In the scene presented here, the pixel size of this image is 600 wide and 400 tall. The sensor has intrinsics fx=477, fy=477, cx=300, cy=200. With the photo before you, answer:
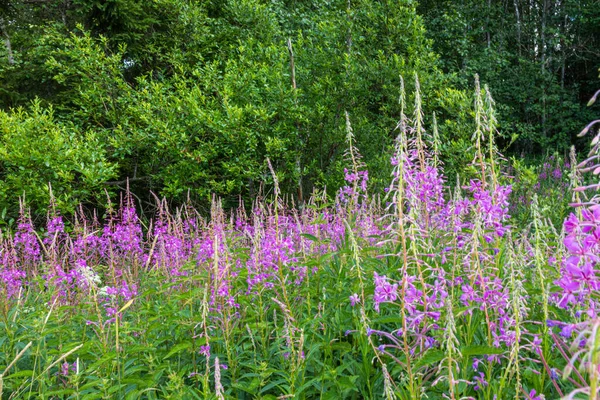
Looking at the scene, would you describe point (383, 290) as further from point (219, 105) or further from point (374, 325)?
point (219, 105)

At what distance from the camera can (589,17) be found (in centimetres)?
1638

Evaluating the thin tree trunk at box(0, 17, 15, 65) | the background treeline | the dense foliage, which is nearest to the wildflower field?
the background treeline

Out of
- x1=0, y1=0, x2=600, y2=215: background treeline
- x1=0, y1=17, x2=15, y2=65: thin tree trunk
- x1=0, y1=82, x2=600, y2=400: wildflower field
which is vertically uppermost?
x1=0, y1=17, x2=15, y2=65: thin tree trunk

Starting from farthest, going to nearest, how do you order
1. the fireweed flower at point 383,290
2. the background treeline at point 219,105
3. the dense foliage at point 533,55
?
the dense foliage at point 533,55
the background treeline at point 219,105
the fireweed flower at point 383,290

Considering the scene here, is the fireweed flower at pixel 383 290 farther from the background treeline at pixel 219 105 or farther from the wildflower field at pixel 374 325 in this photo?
the background treeline at pixel 219 105

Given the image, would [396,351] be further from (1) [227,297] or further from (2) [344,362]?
(1) [227,297]

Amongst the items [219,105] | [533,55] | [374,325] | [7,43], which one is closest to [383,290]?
[374,325]

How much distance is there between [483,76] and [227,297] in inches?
565

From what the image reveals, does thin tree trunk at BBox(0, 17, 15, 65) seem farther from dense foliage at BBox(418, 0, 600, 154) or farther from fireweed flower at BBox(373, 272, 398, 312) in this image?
fireweed flower at BBox(373, 272, 398, 312)

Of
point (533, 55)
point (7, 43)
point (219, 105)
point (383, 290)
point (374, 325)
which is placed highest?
point (533, 55)

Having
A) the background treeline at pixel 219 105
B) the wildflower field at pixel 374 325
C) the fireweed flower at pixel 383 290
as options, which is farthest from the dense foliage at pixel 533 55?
the fireweed flower at pixel 383 290

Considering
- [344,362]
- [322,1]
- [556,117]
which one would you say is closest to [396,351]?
[344,362]

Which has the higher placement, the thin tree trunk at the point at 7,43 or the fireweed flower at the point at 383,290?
the thin tree trunk at the point at 7,43

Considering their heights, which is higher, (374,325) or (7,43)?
(7,43)
